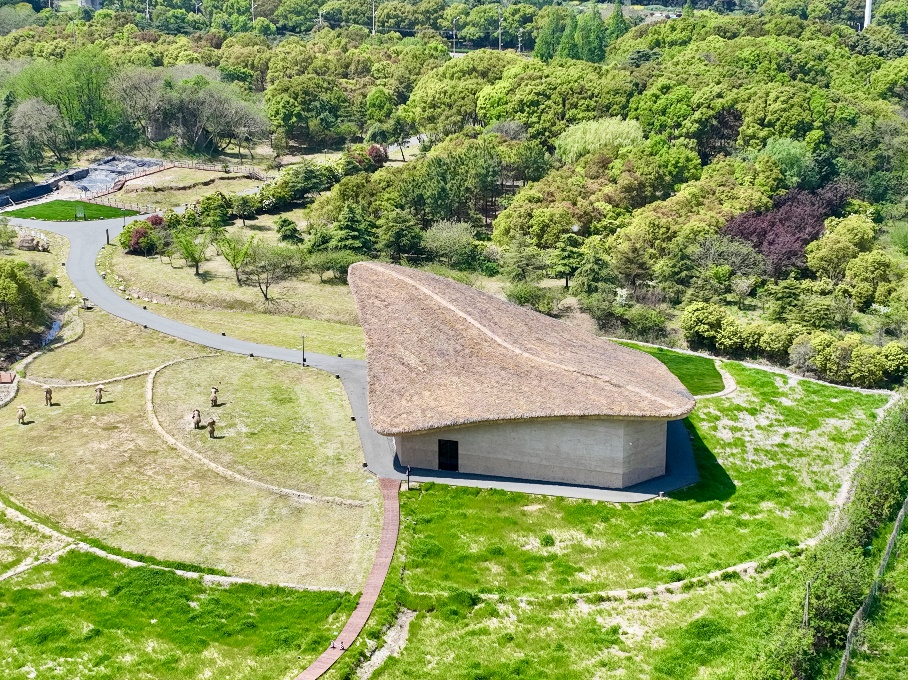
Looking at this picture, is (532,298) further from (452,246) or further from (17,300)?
(17,300)

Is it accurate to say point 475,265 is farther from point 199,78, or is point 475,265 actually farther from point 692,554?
point 199,78

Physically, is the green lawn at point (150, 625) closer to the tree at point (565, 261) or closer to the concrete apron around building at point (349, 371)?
the concrete apron around building at point (349, 371)

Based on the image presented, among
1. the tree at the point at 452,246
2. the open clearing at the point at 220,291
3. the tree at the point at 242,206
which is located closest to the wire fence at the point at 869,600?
the open clearing at the point at 220,291

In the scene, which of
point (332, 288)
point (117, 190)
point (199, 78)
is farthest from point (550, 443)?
point (199, 78)

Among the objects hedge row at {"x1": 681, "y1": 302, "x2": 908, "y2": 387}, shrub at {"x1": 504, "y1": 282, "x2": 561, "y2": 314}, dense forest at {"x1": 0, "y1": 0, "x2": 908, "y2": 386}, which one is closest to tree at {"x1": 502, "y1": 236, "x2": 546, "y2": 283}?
dense forest at {"x1": 0, "y1": 0, "x2": 908, "y2": 386}

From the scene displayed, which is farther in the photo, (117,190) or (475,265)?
(117,190)

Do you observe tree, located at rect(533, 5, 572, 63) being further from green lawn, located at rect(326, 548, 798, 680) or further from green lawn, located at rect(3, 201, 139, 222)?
green lawn, located at rect(326, 548, 798, 680)
